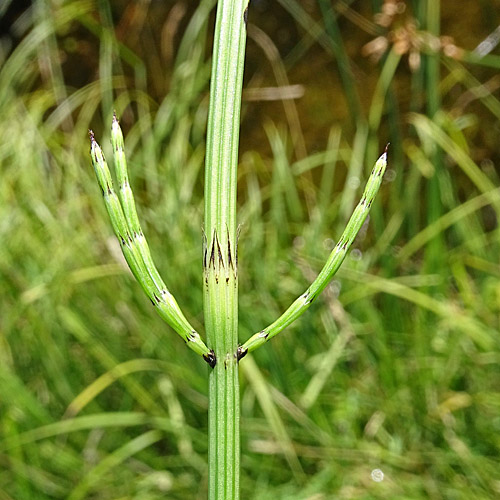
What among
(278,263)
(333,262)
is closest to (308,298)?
(333,262)

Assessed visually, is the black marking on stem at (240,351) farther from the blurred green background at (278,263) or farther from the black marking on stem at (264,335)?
the blurred green background at (278,263)

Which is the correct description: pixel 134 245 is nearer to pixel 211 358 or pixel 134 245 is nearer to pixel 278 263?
pixel 211 358

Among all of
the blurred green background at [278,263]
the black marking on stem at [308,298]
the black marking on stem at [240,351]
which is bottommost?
the black marking on stem at [240,351]

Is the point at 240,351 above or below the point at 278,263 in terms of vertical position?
below

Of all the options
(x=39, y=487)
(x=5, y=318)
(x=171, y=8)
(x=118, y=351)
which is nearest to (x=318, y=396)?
(x=118, y=351)

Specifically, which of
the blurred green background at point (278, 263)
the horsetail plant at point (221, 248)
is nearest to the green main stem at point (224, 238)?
the horsetail plant at point (221, 248)

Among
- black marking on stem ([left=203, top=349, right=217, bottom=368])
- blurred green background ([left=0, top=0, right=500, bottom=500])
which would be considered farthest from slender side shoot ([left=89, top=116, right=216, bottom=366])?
blurred green background ([left=0, top=0, right=500, bottom=500])

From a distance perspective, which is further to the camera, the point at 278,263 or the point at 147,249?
Result: the point at 278,263

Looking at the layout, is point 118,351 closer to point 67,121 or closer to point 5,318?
point 5,318
